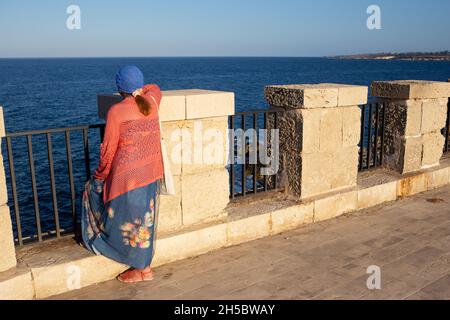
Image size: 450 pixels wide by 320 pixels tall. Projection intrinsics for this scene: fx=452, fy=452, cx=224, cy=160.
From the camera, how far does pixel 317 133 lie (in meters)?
5.10

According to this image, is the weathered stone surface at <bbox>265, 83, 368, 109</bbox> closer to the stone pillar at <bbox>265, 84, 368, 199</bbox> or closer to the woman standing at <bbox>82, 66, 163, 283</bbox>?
the stone pillar at <bbox>265, 84, 368, 199</bbox>

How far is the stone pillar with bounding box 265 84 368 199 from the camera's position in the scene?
16.4 ft

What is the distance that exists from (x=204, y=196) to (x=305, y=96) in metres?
1.54

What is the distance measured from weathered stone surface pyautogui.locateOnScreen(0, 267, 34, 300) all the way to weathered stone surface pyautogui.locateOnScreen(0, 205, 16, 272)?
0.06m

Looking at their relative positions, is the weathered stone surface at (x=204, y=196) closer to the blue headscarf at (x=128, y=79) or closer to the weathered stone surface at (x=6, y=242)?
the blue headscarf at (x=128, y=79)

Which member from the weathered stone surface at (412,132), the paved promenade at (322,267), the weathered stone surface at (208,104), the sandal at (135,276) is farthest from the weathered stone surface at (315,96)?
the sandal at (135,276)

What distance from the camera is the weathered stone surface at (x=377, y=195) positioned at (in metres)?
5.70

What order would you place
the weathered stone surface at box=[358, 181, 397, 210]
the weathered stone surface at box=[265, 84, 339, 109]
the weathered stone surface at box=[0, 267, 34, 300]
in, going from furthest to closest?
the weathered stone surface at box=[358, 181, 397, 210]
the weathered stone surface at box=[265, 84, 339, 109]
the weathered stone surface at box=[0, 267, 34, 300]

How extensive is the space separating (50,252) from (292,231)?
2523 millimetres

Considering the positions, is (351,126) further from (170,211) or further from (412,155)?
(170,211)

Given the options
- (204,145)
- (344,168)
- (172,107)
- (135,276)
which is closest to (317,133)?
(344,168)

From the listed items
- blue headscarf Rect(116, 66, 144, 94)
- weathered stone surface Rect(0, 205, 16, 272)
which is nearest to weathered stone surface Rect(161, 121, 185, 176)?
blue headscarf Rect(116, 66, 144, 94)

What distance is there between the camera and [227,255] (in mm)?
4395

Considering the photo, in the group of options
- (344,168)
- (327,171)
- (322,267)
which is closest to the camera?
Result: (322,267)
